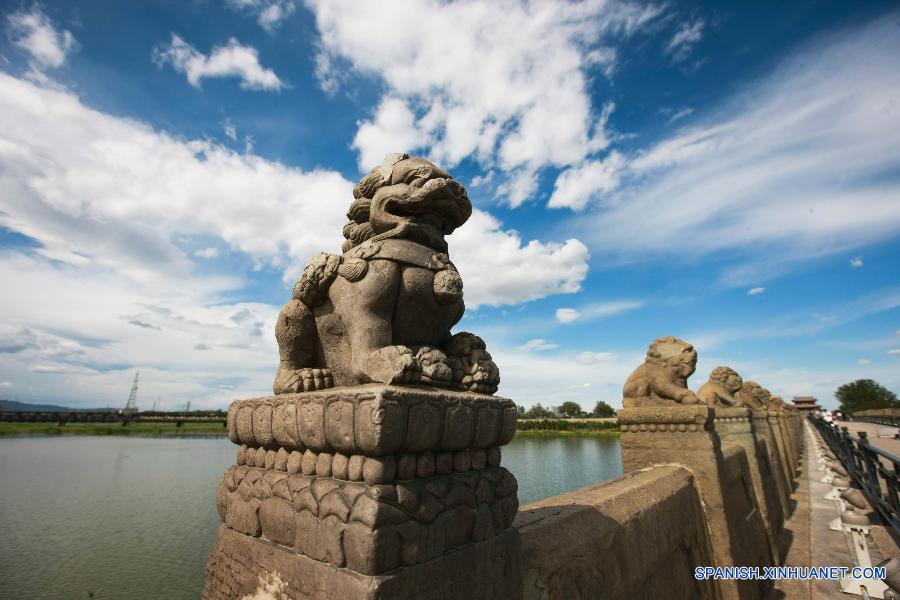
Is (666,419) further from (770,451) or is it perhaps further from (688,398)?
(770,451)

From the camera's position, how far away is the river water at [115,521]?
758 cm

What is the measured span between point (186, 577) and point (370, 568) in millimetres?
9063

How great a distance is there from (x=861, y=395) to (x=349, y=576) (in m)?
95.3

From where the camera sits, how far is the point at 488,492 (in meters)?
1.74

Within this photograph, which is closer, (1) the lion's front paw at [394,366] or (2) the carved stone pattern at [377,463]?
(2) the carved stone pattern at [377,463]

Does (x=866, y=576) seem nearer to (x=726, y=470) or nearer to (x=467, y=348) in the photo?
(x=726, y=470)

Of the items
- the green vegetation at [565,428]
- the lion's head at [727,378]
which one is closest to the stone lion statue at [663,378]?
the lion's head at [727,378]

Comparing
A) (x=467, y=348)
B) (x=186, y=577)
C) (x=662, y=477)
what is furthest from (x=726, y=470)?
(x=186, y=577)

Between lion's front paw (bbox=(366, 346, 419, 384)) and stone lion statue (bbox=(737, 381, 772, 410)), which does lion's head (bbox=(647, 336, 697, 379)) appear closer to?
lion's front paw (bbox=(366, 346, 419, 384))

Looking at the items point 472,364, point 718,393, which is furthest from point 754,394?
→ point 472,364

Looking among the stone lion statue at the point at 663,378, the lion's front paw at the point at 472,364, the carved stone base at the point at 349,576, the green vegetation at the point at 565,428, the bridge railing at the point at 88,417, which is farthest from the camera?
the bridge railing at the point at 88,417

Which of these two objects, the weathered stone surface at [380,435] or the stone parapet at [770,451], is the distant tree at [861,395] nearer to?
the stone parapet at [770,451]

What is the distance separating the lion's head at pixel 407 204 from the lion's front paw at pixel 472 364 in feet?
1.68

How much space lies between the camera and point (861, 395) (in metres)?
69.2
